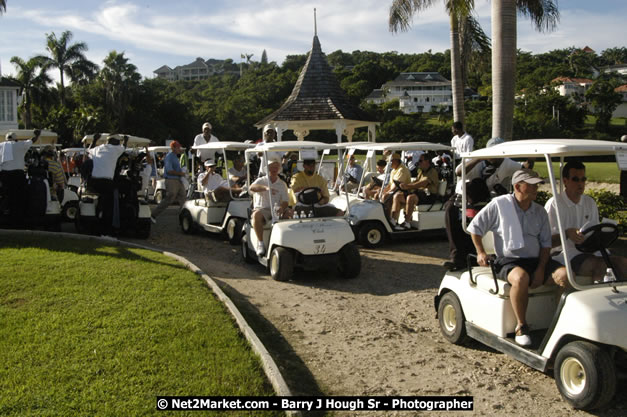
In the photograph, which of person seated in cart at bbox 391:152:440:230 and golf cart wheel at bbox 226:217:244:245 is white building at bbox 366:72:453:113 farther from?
golf cart wheel at bbox 226:217:244:245

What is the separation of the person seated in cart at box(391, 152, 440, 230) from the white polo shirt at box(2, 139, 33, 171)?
652cm

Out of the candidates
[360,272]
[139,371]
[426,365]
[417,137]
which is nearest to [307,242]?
[360,272]

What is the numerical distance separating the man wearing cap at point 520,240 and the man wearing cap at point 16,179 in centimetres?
814

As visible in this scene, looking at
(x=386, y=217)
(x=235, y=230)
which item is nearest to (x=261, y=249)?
(x=235, y=230)

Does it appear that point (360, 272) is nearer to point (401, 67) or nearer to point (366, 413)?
point (366, 413)

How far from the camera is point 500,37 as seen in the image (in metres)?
11.1

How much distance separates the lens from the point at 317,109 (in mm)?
18875

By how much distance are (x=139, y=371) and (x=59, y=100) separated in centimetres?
5304

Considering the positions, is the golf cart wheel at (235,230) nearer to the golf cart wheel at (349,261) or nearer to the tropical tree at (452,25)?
the golf cart wheel at (349,261)

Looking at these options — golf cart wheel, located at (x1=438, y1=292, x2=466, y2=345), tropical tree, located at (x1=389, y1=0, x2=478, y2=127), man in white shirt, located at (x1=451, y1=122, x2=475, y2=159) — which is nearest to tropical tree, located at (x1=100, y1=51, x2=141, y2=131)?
tropical tree, located at (x1=389, y1=0, x2=478, y2=127)

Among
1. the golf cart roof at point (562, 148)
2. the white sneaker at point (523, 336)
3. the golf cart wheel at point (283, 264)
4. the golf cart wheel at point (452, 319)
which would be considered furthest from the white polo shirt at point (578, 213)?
the golf cart wheel at point (283, 264)

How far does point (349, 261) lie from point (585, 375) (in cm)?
430

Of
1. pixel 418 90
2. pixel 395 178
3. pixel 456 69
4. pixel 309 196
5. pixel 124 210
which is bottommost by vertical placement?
pixel 124 210

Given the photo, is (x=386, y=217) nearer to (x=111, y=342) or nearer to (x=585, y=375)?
(x=111, y=342)
